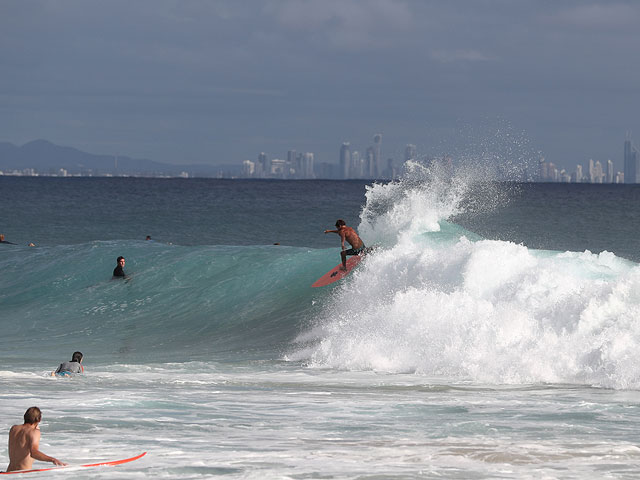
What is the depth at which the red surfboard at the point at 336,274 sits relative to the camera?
61.8 ft

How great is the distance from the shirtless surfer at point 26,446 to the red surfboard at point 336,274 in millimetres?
11463

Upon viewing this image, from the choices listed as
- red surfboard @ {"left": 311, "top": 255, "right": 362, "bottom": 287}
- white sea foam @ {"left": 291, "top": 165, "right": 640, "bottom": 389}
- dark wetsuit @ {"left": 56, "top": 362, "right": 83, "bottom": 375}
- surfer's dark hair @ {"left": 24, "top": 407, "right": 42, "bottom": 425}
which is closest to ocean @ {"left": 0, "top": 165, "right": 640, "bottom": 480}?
white sea foam @ {"left": 291, "top": 165, "right": 640, "bottom": 389}

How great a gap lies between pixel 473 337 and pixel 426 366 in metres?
0.86

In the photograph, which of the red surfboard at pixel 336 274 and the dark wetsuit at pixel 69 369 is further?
the red surfboard at pixel 336 274

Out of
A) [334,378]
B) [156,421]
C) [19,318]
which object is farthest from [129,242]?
[156,421]

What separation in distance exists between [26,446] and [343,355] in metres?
7.19

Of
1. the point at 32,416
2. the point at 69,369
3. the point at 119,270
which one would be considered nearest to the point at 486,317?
the point at 69,369

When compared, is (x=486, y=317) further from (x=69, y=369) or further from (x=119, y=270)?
(x=119, y=270)

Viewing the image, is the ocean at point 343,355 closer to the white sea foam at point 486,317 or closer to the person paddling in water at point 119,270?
the white sea foam at point 486,317

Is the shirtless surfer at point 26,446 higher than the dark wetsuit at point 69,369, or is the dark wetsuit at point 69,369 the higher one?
the shirtless surfer at point 26,446

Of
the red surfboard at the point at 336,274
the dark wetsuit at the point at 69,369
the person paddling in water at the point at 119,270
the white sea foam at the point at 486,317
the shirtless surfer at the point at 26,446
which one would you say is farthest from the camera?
the person paddling in water at the point at 119,270

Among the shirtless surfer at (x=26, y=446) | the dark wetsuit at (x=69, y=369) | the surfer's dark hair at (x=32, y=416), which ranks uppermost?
the surfer's dark hair at (x=32, y=416)

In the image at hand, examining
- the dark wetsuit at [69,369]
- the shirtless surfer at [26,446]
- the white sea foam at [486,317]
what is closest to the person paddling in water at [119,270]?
the white sea foam at [486,317]

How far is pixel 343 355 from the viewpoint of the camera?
14320mm
